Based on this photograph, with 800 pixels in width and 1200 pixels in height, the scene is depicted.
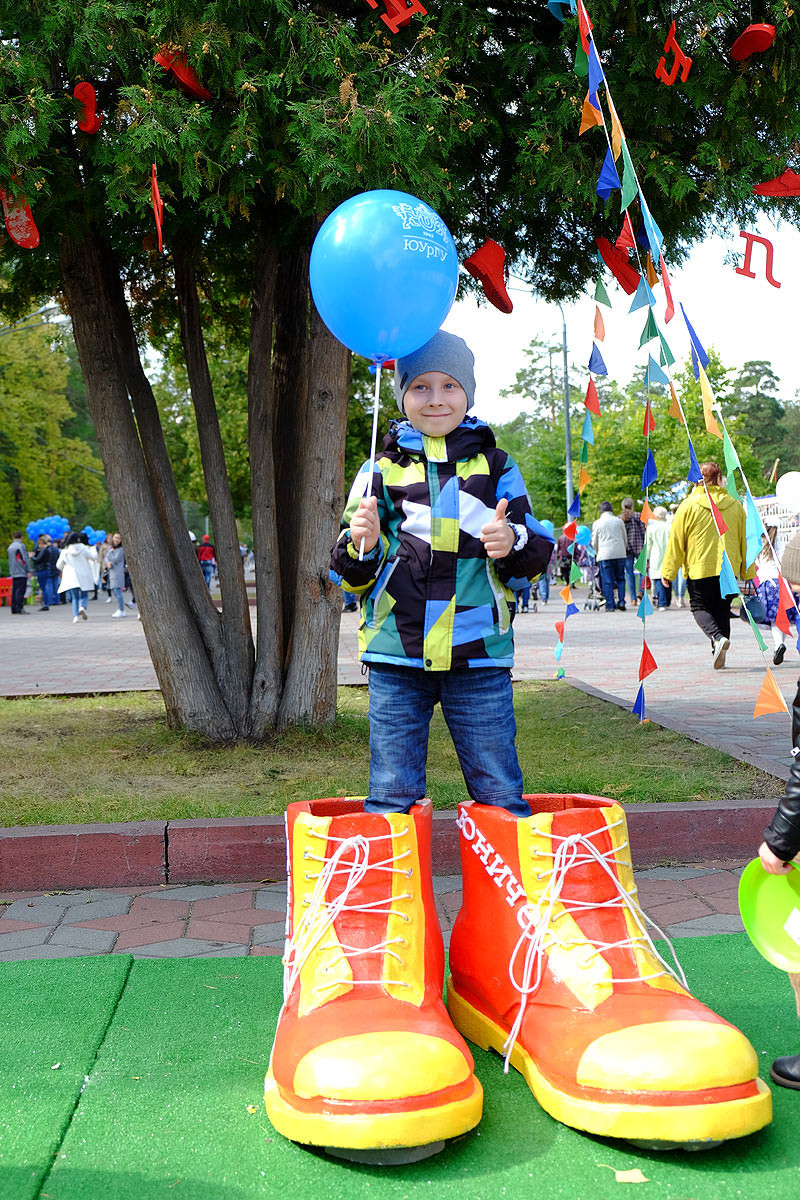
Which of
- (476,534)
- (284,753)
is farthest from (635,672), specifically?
(476,534)

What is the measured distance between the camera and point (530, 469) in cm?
4934

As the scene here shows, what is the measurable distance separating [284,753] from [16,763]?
4.83 ft

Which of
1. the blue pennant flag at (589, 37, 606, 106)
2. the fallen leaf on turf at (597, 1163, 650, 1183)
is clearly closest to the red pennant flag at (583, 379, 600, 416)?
the blue pennant flag at (589, 37, 606, 106)

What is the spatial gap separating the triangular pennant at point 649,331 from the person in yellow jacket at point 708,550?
5591 millimetres

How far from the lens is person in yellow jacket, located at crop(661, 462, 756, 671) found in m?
9.88

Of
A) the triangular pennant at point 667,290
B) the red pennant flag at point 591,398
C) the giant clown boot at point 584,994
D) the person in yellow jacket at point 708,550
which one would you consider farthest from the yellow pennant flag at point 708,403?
the person in yellow jacket at point 708,550

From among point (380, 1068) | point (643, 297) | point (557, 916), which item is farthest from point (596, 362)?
point (380, 1068)

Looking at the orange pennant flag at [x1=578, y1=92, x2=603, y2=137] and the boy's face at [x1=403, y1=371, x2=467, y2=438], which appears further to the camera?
the orange pennant flag at [x1=578, y1=92, x2=603, y2=137]

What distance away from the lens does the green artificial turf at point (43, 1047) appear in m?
2.22

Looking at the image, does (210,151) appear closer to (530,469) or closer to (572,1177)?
(572,1177)

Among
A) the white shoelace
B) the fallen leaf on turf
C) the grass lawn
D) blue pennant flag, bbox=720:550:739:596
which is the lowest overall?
the fallen leaf on turf

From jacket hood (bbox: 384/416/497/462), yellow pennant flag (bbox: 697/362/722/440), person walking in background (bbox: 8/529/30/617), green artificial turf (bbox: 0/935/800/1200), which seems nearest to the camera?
green artificial turf (bbox: 0/935/800/1200)

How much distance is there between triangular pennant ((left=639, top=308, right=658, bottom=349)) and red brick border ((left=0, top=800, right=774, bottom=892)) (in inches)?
74.6

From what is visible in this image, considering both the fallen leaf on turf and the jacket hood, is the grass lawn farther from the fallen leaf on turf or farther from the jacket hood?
the fallen leaf on turf
